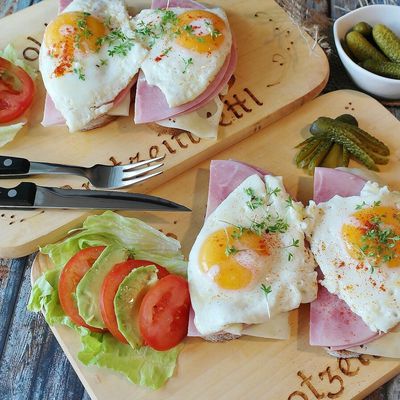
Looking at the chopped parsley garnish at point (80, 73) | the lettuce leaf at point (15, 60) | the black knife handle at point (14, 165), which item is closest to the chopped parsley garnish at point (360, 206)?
the chopped parsley garnish at point (80, 73)

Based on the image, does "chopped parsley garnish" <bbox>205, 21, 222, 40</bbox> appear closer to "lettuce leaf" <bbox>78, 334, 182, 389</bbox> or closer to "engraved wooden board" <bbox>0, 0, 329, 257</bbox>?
"engraved wooden board" <bbox>0, 0, 329, 257</bbox>

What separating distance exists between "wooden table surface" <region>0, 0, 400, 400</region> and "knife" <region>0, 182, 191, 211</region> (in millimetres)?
436

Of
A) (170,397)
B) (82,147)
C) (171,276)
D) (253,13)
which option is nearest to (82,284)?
(171,276)

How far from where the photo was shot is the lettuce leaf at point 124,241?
3.71m

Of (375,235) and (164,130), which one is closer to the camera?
(375,235)

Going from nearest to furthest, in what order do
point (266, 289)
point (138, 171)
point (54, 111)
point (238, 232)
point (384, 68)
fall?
point (266, 289)
point (238, 232)
point (138, 171)
point (54, 111)
point (384, 68)

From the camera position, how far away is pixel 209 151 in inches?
164

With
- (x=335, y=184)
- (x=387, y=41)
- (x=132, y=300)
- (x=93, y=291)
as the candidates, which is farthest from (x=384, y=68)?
Answer: (x=93, y=291)

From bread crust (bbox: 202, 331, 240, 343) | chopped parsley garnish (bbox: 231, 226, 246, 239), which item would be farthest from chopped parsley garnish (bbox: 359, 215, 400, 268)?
bread crust (bbox: 202, 331, 240, 343)

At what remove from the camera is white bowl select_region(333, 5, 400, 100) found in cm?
429

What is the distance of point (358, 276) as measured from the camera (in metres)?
3.39

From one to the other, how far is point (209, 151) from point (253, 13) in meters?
1.37

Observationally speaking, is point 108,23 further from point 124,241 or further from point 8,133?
point 124,241

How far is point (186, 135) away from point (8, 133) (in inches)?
50.8
